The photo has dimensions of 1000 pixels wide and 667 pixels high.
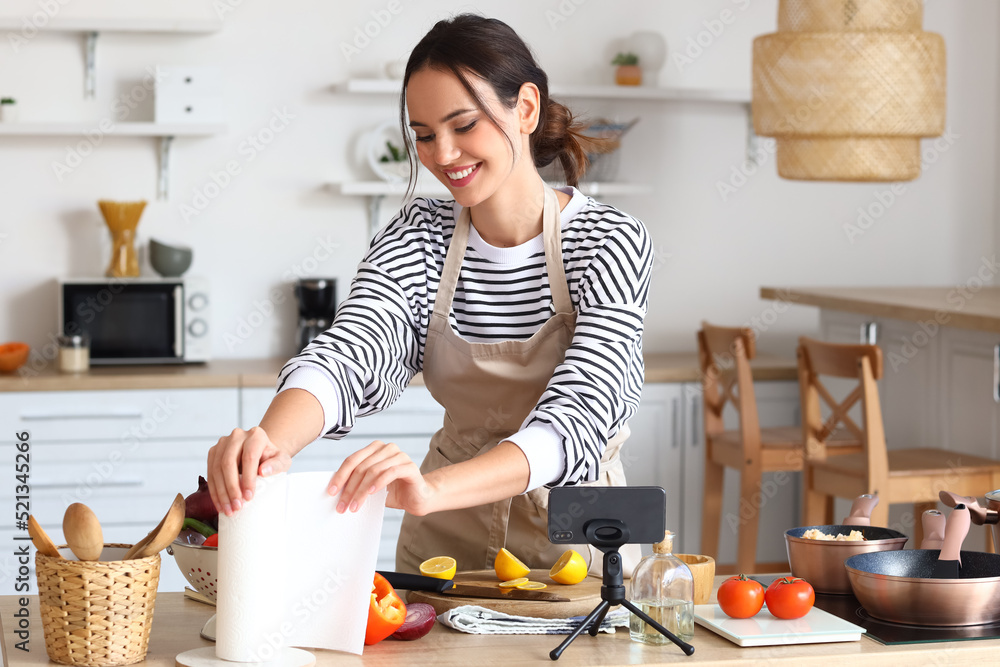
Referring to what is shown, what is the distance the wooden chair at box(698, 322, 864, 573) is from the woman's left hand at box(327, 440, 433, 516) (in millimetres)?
2216

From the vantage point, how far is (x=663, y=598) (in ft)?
3.87

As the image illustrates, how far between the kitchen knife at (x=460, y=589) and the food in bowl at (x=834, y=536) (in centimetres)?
33

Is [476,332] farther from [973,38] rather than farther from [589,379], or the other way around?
[973,38]

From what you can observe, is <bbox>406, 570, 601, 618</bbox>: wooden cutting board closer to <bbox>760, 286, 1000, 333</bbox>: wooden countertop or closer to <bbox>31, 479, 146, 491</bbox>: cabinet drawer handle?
<bbox>760, 286, 1000, 333</bbox>: wooden countertop

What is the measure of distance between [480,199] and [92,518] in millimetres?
605

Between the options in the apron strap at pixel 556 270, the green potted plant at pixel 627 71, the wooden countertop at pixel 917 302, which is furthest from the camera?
the green potted plant at pixel 627 71

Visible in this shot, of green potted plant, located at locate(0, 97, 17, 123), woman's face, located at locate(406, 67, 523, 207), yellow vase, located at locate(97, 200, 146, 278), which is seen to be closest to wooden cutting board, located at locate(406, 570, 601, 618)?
woman's face, located at locate(406, 67, 523, 207)

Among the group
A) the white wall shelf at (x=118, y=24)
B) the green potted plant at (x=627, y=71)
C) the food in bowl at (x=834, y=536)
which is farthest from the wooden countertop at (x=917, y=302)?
the white wall shelf at (x=118, y=24)

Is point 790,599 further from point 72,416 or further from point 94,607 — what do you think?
point 72,416

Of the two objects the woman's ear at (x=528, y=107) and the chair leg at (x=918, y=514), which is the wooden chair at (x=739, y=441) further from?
A: the woman's ear at (x=528, y=107)

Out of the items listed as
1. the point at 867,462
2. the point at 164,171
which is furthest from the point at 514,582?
the point at 164,171

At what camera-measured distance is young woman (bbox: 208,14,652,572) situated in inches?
51.1

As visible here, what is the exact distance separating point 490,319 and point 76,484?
2.13m

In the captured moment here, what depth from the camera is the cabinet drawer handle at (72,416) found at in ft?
10.5
